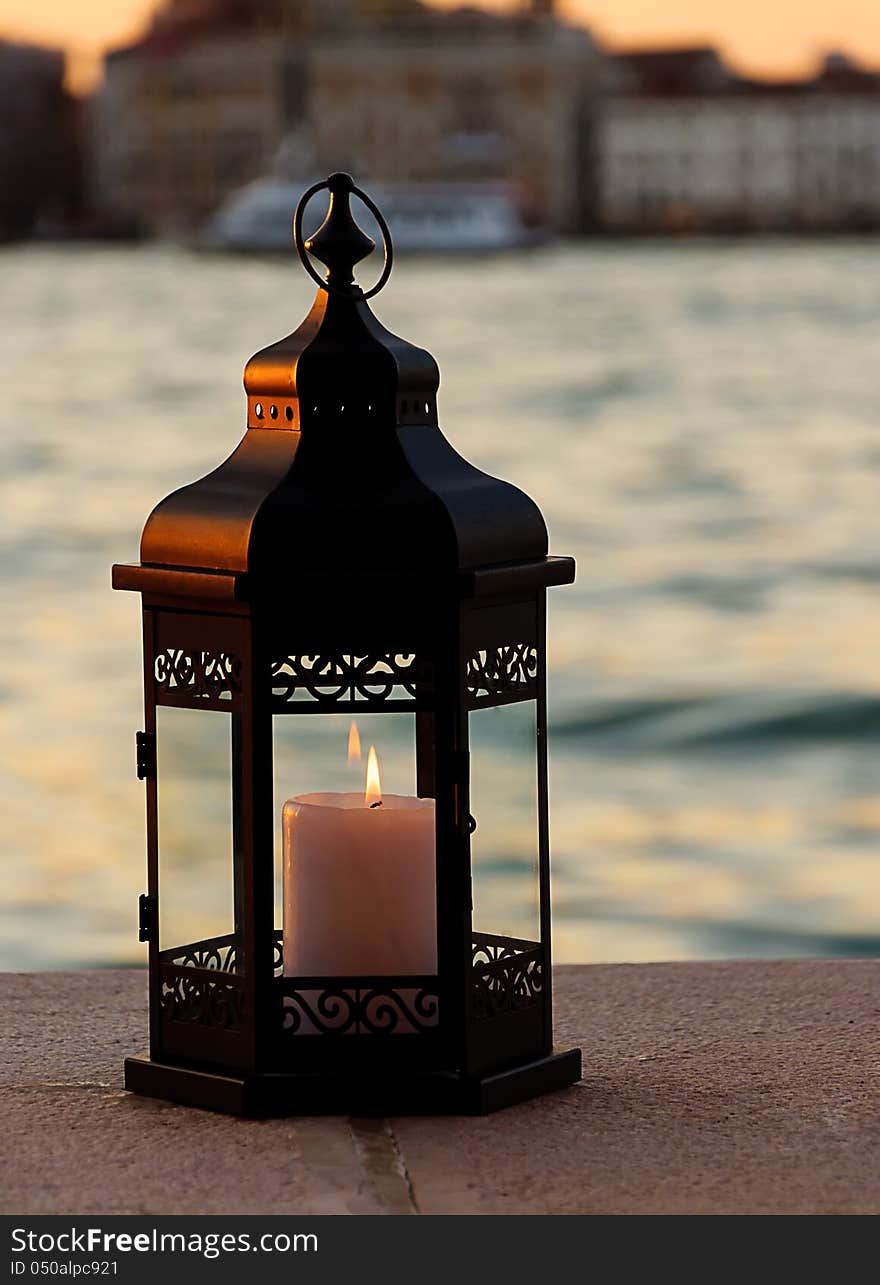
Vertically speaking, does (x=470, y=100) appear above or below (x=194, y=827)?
above

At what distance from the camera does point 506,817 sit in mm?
2607

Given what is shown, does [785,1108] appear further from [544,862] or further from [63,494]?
[63,494]

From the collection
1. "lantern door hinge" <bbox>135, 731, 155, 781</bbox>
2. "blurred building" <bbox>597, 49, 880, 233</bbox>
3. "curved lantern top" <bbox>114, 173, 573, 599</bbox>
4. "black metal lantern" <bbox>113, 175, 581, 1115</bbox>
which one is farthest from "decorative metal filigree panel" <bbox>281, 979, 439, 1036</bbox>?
"blurred building" <bbox>597, 49, 880, 233</bbox>

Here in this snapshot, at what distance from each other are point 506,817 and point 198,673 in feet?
1.17

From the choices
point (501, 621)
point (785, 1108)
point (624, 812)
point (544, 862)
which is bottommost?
point (624, 812)

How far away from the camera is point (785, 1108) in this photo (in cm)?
257

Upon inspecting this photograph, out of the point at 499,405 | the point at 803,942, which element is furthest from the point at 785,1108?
the point at 499,405

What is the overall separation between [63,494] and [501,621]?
1803 cm

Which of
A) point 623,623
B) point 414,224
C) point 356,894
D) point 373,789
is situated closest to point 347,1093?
point 356,894

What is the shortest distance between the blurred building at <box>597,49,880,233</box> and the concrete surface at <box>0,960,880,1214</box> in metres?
110

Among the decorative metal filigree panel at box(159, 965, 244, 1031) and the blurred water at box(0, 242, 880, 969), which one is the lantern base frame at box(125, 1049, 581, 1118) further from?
the blurred water at box(0, 242, 880, 969)

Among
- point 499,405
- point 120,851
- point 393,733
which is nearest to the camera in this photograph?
point 120,851

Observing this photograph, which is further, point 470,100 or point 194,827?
point 470,100

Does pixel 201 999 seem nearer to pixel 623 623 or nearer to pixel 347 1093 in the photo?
pixel 347 1093
